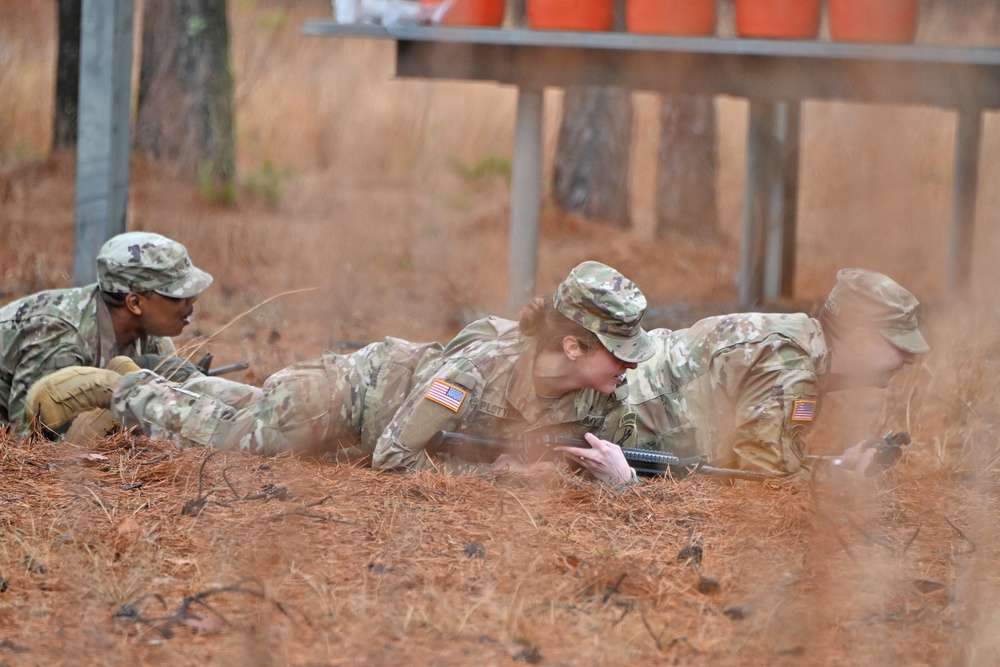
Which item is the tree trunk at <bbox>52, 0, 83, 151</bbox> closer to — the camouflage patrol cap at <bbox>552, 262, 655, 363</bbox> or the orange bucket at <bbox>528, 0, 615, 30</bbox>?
the orange bucket at <bbox>528, 0, 615, 30</bbox>

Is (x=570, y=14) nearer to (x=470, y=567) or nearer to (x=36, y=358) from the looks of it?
(x=36, y=358)

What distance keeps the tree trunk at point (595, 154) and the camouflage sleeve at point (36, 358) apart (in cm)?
677

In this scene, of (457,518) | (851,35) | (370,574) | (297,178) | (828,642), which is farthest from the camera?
(297,178)

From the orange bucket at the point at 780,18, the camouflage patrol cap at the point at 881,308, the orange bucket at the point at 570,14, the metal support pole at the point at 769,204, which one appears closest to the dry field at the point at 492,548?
the camouflage patrol cap at the point at 881,308

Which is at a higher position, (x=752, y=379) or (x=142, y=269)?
(x=142, y=269)

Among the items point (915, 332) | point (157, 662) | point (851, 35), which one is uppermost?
point (851, 35)

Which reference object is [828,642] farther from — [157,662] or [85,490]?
[85,490]

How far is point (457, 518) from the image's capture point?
3.63m

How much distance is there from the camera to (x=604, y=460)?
3979mm

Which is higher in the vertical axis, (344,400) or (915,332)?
(915,332)

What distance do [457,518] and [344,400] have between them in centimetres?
102

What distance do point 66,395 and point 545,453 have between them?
6.31 feet

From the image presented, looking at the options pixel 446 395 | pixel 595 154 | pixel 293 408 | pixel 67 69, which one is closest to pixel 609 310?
pixel 446 395

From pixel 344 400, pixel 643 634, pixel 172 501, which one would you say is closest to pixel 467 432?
pixel 344 400
